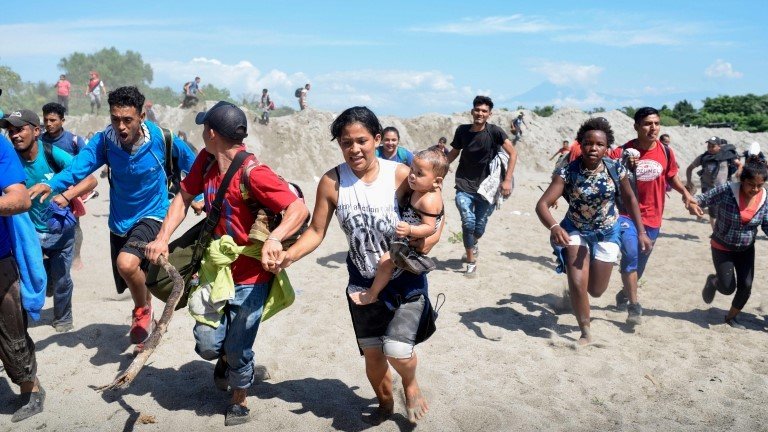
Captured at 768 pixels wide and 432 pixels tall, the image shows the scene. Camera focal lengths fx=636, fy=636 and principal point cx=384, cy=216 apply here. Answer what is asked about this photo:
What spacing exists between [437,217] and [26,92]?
9886cm

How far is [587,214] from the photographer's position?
5855 millimetres

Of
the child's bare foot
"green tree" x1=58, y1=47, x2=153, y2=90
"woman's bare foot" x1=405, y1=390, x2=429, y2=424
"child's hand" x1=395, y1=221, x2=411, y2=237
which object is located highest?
"green tree" x1=58, y1=47, x2=153, y2=90

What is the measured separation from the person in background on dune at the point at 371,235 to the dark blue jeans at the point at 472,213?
469cm

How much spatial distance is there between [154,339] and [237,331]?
0.67 metres

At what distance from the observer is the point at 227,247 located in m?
3.97

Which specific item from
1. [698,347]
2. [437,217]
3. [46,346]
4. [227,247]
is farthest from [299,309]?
[698,347]

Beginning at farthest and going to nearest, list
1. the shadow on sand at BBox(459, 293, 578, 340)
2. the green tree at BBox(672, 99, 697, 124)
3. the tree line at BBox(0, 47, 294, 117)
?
the tree line at BBox(0, 47, 294, 117), the green tree at BBox(672, 99, 697, 124), the shadow on sand at BBox(459, 293, 578, 340)

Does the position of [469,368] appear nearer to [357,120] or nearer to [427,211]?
[427,211]

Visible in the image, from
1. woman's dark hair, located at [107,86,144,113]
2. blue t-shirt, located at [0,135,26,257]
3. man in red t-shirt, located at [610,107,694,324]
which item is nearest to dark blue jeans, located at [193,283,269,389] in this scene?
blue t-shirt, located at [0,135,26,257]

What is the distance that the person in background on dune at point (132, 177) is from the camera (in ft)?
16.5

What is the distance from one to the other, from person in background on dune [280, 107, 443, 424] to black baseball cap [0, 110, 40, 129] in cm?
333

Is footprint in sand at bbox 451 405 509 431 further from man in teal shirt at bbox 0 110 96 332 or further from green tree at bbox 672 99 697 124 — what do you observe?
green tree at bbox 672 99 697 124

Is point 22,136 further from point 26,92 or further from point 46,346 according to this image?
point 26,92

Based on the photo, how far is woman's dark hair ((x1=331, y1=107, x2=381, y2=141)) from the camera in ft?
12.2
